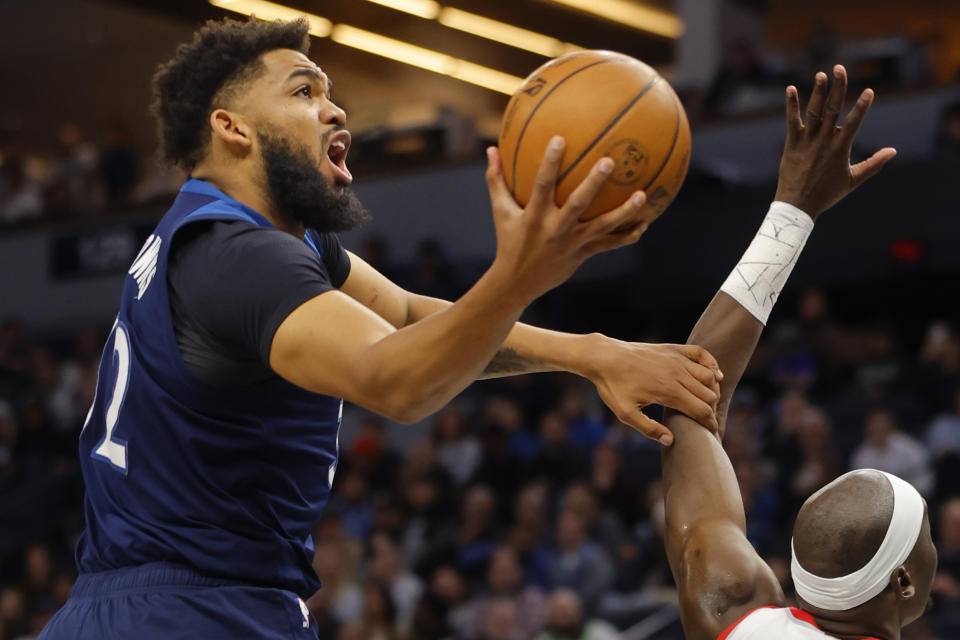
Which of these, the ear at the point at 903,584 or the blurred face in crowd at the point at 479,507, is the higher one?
the ear at the point at 903,584

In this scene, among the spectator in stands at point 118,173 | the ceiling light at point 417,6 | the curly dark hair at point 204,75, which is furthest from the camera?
the spectator in stands at point 118,173

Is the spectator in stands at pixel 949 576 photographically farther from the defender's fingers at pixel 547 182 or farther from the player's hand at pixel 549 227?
the defender's fingers at pixel 547 182

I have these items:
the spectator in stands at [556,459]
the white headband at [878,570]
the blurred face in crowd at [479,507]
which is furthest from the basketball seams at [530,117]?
the spectator in stands at [556,459]

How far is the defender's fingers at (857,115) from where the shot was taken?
10.1ft

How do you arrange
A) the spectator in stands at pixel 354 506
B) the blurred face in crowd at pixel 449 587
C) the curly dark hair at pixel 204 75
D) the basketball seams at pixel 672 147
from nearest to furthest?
the basketball seams at pixel 672 147 → the curly dark hair at pixel 204 75 → the blurred face in crowd at pixel 449 587 → the spectator in stands at pixel 354 506

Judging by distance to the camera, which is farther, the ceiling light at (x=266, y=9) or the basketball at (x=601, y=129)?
the ceiling light at (x=266, y=9)

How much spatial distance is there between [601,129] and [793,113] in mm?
1026

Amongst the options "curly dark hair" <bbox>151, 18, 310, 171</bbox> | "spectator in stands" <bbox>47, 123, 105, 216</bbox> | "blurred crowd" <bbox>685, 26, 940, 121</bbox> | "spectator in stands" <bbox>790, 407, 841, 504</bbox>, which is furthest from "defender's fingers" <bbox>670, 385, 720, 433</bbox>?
"spectator in stands" <bbox>47, 123, 105, 216</bbox>

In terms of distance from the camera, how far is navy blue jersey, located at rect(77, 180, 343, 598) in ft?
8.57

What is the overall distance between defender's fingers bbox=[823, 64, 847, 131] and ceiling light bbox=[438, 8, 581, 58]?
43.0 ft

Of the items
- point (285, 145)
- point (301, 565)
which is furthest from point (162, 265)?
point (301, 565)

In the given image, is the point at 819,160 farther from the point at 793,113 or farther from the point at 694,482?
the point at 694,482

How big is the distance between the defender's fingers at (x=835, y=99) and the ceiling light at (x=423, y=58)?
1354 centimetres

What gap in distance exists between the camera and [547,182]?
214cm
